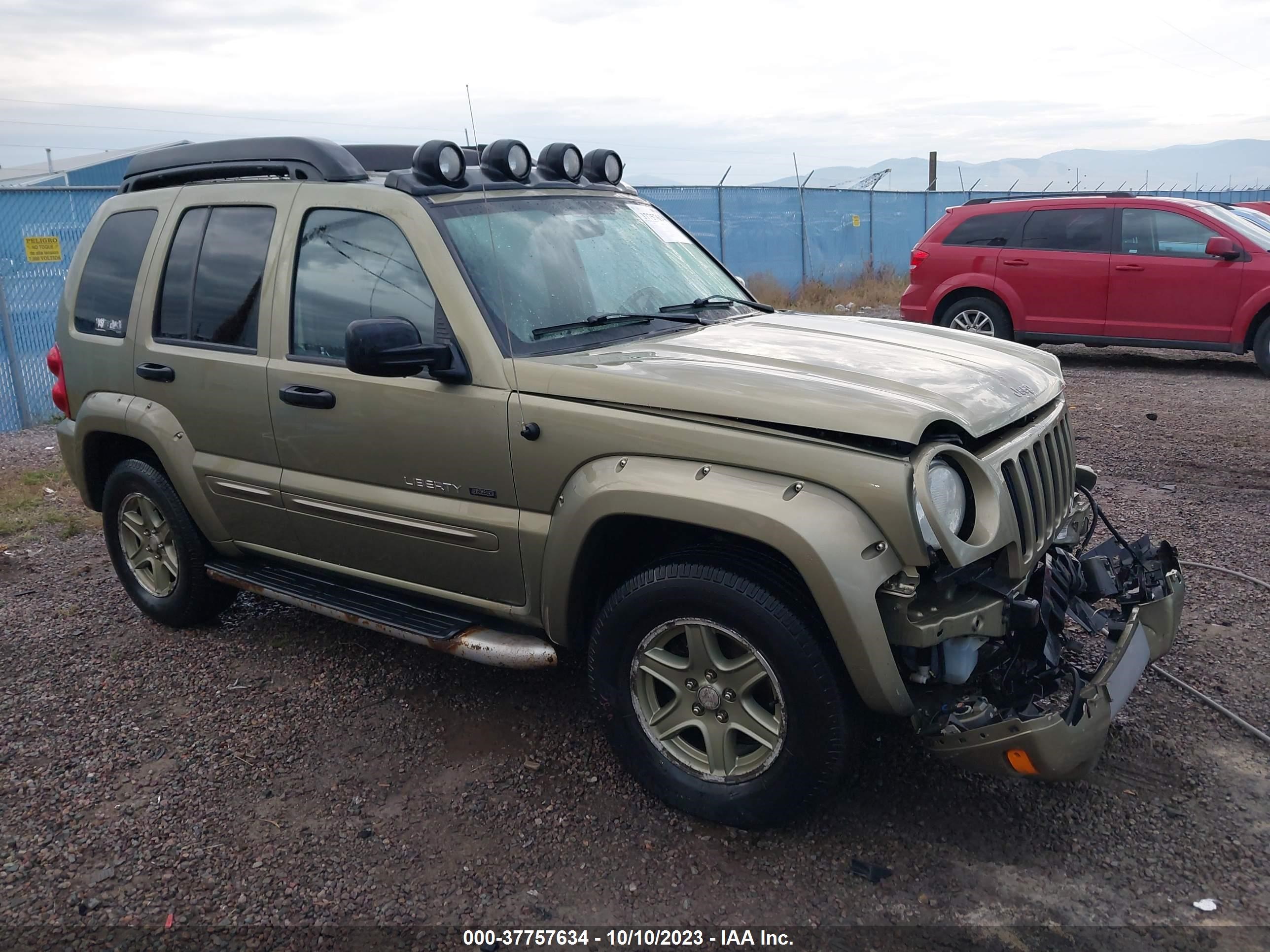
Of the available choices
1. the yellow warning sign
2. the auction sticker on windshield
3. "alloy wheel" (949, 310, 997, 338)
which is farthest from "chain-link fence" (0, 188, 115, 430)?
"alloy wheel" (949, 310, 997, 338)

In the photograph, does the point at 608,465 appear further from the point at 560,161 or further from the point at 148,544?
the point at 148,544

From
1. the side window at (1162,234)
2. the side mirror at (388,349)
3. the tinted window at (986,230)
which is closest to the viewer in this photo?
the side mirror at (388,349)

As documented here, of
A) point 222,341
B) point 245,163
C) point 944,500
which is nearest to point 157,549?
point 222,341

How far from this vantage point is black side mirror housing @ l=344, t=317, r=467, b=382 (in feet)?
10.2

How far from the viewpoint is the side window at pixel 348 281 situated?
3.53 metres

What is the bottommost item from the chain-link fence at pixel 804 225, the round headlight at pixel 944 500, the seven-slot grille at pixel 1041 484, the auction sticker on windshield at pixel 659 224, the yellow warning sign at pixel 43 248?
the chain-link fence at pixel 804 225

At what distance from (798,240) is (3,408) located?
14.8m

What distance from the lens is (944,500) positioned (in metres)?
2.75

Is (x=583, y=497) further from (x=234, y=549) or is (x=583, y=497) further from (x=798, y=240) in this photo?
(x=798, y=240)

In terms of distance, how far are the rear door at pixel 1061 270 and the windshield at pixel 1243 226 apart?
1024 mm

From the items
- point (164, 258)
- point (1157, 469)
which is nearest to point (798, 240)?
point (1157, 469)

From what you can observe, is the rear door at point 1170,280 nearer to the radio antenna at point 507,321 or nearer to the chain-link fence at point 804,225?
the chain-link fence at point 804,225

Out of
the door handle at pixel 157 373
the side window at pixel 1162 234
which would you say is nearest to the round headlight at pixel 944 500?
the door handle at pixel 157 373

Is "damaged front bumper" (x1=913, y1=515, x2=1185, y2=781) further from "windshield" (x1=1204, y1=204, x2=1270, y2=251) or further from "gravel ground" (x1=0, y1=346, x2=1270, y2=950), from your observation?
"windshield" (x1=1204, y1=204, x2=1270, y2=251)
